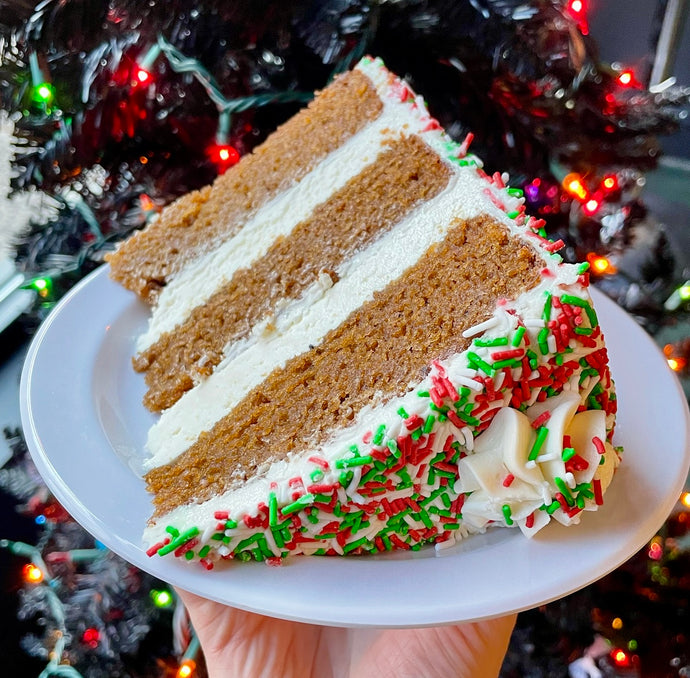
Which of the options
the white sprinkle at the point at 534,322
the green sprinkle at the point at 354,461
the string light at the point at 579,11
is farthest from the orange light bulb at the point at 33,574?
the string light at the point at 579,11

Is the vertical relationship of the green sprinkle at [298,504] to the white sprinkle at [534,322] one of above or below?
below

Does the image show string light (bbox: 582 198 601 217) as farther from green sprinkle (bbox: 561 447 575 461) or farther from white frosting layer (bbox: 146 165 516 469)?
green sprinkle (bbox: 561 447 575 461)

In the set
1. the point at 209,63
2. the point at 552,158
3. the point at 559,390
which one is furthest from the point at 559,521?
the point at 209,63

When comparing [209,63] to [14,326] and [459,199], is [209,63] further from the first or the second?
[14,326]

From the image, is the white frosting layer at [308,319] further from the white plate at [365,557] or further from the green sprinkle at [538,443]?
the green sprinkle at [538,443]

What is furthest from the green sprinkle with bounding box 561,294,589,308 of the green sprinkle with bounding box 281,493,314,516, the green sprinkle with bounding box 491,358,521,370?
the green sprinkle with bounding box 281,493,314,516

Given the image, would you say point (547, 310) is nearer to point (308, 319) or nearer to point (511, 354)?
point (511, 354)

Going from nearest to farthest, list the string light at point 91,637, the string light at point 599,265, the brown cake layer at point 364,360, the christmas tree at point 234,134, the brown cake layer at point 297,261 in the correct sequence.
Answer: the brown cake layer at point 364,360 → the brown cake layer at point 297,261 → the christmas tree at point 234,134 → the string light at point 91,637 → the string light at point 599,265
